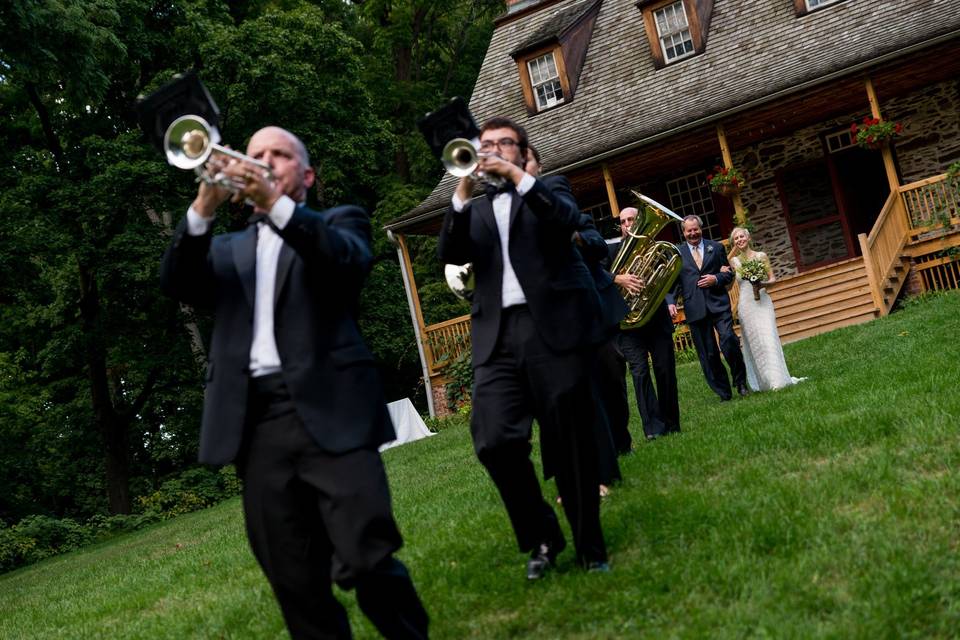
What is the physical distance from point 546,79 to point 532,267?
22.2 m

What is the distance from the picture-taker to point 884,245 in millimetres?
Result: 19609

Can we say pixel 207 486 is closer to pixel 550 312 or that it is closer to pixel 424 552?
pixel 424 552

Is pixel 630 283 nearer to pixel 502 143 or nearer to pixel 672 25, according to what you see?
pixel 502 143

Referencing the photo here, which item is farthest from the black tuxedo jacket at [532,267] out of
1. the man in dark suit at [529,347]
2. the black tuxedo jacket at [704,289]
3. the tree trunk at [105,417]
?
the tree trunk at [105,417]

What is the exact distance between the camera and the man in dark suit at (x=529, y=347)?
5.38m

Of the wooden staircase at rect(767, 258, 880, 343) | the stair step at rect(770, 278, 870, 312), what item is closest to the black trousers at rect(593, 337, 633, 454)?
the wooden staircase at rect(767, 258, 880, 343)

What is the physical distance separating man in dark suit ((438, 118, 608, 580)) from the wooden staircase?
14494 millimetres

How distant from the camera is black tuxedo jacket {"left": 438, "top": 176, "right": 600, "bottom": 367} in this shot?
5.41 meters

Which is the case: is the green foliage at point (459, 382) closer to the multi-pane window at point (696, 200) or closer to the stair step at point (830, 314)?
the multi-pane window at point (696, 200)

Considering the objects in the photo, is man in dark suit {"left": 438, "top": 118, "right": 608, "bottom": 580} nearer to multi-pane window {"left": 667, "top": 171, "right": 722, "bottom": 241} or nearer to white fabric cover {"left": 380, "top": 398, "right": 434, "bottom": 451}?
white fabric cover {"left": 380, "top": 398, "right": 434, "bottom": 451}

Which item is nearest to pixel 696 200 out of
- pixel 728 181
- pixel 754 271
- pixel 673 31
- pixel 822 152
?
pixel 822 152

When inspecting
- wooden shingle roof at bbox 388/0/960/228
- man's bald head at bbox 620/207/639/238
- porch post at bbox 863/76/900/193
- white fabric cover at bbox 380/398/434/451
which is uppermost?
wooden shingle roof at bbox 388/0/960/228

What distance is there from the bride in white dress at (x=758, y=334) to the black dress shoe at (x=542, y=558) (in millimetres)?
7457

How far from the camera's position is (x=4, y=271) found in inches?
742
